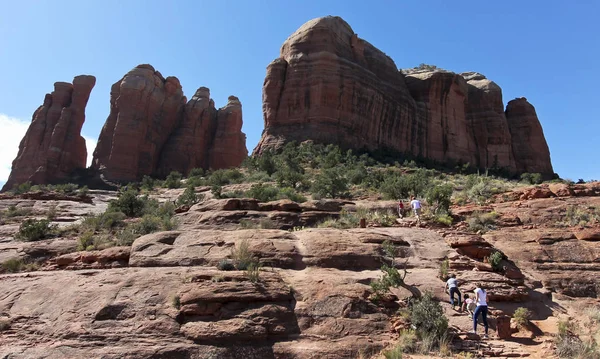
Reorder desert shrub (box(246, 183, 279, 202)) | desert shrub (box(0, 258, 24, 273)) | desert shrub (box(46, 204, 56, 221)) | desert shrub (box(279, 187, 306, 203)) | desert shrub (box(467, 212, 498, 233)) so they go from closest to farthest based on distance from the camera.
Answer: desert shrub (box(0, 258, 24, 273))
desert shrub (box(467, 212, 498, 233))
desert shrub (box(46, 204, 56, 221))
desert shrub (box(279, 187, 306, 203))
desert shrub (box(246, 183, 279, 202))

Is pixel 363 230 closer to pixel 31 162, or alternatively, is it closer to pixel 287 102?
pixel 287 102

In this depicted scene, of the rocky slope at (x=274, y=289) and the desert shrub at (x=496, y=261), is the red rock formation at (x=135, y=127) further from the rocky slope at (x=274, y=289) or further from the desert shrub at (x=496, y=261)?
the desert shrub at (x=496, y=261)

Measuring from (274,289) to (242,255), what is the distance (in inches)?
77.5

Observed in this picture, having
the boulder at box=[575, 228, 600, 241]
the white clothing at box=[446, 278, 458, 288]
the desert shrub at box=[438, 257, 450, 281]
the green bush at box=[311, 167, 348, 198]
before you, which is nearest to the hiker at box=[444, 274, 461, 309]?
the white clothing at box=[446, 278, 458, 288]

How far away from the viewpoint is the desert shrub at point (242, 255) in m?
12.2

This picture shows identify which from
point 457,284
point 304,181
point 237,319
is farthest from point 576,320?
point 304,181

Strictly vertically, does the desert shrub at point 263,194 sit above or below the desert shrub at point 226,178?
below

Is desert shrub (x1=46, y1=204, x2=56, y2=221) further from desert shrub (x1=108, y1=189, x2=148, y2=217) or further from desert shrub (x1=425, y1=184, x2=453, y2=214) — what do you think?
desert shrub (x1=425, y1=184, x2=453, y2=214)

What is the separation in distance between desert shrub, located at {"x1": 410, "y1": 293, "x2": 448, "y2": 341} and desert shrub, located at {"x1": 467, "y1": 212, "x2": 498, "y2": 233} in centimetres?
702

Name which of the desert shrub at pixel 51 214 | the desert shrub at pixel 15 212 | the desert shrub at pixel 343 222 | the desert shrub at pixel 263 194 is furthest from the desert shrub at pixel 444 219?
the desert shrub at pixel 15 212

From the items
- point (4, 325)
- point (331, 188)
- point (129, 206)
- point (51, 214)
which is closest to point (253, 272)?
point (4, 325)

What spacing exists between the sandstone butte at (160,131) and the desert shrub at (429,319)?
1850 inches

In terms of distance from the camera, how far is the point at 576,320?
38.1ft

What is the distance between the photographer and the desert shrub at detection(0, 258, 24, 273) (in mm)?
14367
